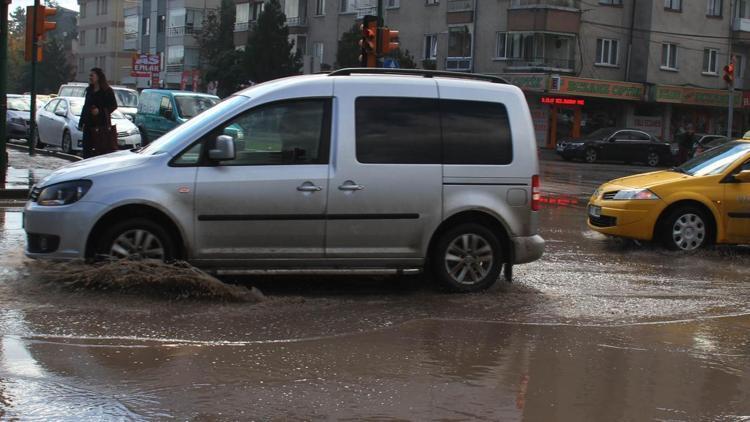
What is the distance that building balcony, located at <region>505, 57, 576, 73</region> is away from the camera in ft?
153

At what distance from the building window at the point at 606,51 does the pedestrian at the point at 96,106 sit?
127 feet

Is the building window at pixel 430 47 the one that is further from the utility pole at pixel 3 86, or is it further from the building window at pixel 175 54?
the utility pole at pixel 3 86

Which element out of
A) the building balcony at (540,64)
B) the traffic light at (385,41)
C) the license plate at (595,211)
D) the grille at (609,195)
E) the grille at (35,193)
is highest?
the building balcony at (540,64)

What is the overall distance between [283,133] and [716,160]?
6.62 m

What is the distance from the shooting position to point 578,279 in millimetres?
9445

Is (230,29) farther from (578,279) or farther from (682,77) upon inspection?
(578,279)

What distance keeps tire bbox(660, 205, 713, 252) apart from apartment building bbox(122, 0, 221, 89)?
6742 centimetres

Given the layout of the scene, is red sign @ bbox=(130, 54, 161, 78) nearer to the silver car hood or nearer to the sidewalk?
the sidewalk

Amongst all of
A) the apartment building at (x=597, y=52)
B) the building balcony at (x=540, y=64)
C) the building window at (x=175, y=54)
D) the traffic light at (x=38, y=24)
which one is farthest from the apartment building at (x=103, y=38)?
the traffic light at (x=38, y=24)

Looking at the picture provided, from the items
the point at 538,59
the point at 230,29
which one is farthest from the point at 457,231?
the point at 230,29

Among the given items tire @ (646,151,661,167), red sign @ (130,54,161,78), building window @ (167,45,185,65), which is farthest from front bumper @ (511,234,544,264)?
building window @ (167,45,185,65)

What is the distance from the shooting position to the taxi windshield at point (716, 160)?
11.7 metres

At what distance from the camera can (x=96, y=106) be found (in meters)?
13.8

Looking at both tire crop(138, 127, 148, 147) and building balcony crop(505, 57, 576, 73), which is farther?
building balcony crop(505, 57, 576, 73)
